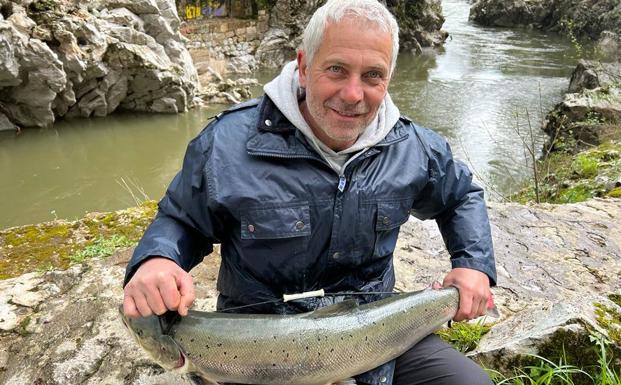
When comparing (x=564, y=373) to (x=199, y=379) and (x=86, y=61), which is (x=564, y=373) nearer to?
(x=199, y=379)

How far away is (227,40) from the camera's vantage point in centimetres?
2461

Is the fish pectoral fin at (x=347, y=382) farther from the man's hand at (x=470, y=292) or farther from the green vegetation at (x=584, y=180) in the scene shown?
the green vegetation at (x=584, y=180)

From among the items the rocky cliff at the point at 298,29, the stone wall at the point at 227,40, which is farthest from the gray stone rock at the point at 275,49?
the stone wall at the point at 227,40

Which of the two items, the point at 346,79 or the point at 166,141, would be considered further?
the point at 166,141

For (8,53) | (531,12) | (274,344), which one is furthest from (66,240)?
(531,12)

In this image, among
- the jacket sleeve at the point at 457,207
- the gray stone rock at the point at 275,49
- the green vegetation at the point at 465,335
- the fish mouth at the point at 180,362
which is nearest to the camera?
the fish mouth at the point at 180,362

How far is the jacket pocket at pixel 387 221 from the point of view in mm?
2096

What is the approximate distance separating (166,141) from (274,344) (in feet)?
39.9

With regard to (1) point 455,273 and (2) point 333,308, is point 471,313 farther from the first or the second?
(2) point 333,308

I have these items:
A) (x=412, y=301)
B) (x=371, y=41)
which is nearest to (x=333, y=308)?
(x=412, y=301)

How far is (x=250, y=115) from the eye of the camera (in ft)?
6.86

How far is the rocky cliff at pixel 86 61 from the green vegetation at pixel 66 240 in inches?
335

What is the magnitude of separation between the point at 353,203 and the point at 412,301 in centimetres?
47

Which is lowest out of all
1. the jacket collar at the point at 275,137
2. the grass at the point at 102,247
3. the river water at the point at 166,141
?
the river water at the point at 166,141
